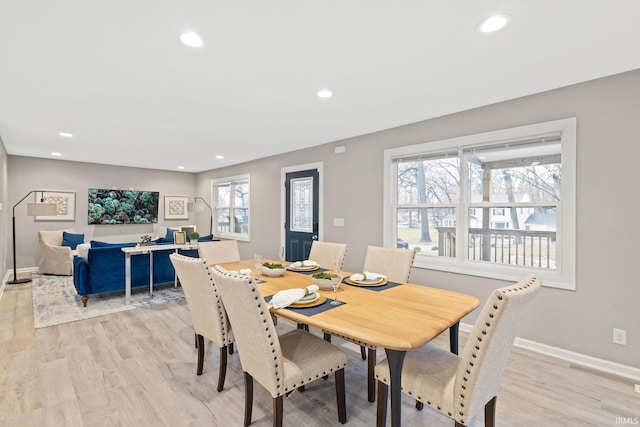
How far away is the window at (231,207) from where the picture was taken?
6.83 metres

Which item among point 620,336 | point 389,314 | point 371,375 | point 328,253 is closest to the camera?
point 389,314

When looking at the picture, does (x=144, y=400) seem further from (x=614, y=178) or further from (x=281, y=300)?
(x=614, y=178)

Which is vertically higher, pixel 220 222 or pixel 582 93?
pixel 582 93

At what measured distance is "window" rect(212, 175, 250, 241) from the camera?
269 inches

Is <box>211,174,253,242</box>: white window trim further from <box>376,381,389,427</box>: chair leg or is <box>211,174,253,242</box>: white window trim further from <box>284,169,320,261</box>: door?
<box>376,381,389,427</box>: chair leg

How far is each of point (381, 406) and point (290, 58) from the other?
2.32 m

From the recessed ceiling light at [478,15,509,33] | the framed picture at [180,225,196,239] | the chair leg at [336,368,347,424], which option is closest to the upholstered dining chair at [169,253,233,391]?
the chair leg at [336,368,347,424]

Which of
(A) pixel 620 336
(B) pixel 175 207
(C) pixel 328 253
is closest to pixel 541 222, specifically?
(A) pixel 620 336

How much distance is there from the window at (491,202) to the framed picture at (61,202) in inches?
270

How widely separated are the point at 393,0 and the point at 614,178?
2336 millimetres

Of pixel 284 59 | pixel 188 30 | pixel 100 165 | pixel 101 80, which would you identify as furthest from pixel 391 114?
pixel 100 165

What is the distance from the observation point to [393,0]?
1.64 metres

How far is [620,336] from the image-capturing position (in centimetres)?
246

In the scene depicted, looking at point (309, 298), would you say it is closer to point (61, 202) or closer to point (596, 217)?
point (596, 217)
